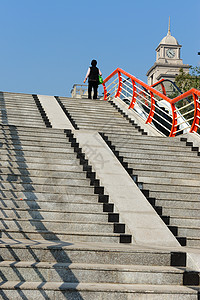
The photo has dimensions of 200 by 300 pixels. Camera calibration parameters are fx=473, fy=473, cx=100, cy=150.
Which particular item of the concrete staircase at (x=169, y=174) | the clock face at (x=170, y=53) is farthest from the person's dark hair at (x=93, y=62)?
the clock face at (x=170, y=53)

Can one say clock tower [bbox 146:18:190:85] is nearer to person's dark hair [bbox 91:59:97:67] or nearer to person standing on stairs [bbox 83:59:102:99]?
person's dark hair [bbox 91:59:97:67]

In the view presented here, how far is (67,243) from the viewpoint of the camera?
5539 mm

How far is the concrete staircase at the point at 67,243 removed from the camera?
184 inches

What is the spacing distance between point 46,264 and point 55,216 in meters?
1.65

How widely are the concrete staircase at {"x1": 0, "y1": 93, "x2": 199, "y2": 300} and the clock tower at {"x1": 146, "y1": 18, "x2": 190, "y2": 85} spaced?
4722 inches

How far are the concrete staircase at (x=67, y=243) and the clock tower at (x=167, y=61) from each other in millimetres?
119937

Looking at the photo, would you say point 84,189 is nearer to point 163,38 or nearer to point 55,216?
point 55,216

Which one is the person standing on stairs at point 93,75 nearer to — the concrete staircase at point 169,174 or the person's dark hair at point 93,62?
the person's dark hair at point 93,62

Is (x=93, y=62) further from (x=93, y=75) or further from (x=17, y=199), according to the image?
(x=17, y=199)

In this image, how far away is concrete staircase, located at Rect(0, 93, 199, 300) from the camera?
15.3 ft

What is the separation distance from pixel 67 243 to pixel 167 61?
138191mm

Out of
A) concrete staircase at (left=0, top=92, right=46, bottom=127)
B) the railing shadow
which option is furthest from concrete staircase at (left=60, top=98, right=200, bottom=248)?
concrete staircase at (left=0, top=92, right=46, bottom=127)

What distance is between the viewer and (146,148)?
33.5ft

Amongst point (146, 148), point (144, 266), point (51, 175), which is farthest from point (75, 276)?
point (146, 148)
